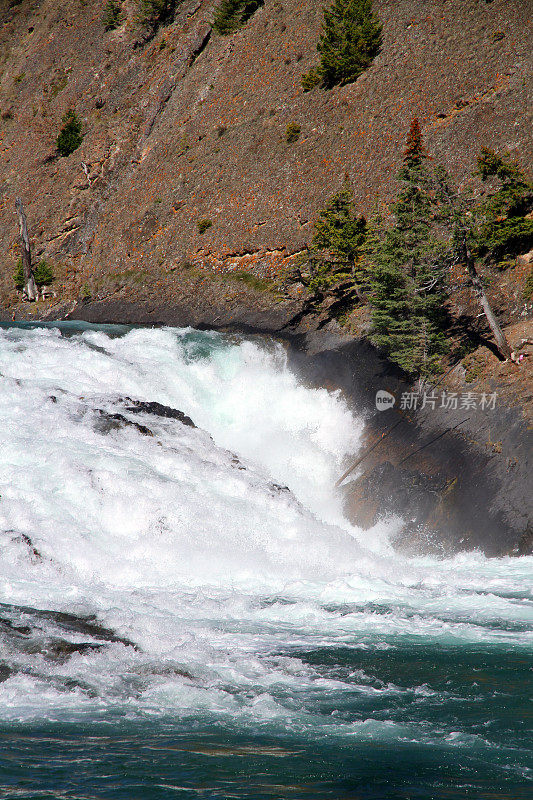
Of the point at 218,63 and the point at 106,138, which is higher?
the point at 218,63

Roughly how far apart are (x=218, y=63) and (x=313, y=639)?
147 ft

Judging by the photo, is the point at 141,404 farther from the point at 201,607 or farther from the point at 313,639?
the point at 313,639

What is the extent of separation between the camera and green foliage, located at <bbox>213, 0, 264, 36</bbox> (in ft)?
147

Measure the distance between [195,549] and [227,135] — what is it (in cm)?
3267

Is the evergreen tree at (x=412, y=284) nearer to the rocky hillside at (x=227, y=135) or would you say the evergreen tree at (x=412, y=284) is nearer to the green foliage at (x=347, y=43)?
the rocky hillside at (x=227, y=135)

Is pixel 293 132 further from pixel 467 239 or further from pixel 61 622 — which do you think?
pixel 61 622

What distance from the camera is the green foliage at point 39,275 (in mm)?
40906

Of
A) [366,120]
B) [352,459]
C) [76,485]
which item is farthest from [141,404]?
[366,120]

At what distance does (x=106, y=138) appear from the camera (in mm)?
46562

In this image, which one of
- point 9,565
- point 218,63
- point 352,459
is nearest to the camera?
point 9,565

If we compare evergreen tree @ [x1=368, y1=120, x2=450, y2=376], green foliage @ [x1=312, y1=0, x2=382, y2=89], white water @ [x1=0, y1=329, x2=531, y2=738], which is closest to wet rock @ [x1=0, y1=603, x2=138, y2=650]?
white water @ [x1=0, y1=329, x2=531, y2=738]

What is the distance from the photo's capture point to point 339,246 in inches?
1006

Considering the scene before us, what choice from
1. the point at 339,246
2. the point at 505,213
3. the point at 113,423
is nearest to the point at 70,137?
the point at 339,246

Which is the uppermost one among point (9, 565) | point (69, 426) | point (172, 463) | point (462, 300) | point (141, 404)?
point (462, 300)
